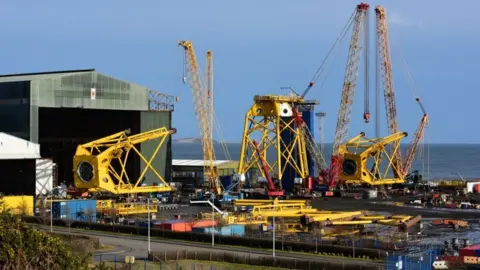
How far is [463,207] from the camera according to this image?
Result: 97188 mm

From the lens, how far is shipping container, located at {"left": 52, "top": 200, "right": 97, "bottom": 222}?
248 ft

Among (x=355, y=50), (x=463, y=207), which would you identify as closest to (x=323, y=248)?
(x=463, y=207)

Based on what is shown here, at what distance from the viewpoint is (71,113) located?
Answer: 108 meters

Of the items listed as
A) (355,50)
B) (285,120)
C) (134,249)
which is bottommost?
(134,249)

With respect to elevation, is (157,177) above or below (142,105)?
below

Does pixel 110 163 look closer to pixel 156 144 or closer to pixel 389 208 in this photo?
pixel 156 144

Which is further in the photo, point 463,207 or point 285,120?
point 285,120

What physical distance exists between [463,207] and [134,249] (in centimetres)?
5260

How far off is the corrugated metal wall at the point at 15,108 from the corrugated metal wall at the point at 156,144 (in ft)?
59.1

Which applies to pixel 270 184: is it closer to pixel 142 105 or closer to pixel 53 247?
pixel 142 105

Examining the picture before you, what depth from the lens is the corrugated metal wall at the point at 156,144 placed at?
104m

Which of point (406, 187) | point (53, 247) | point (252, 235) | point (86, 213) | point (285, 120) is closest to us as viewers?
point (53, 247)

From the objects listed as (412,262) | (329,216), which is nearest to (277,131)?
(329,216)

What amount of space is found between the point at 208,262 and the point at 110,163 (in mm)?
57429
